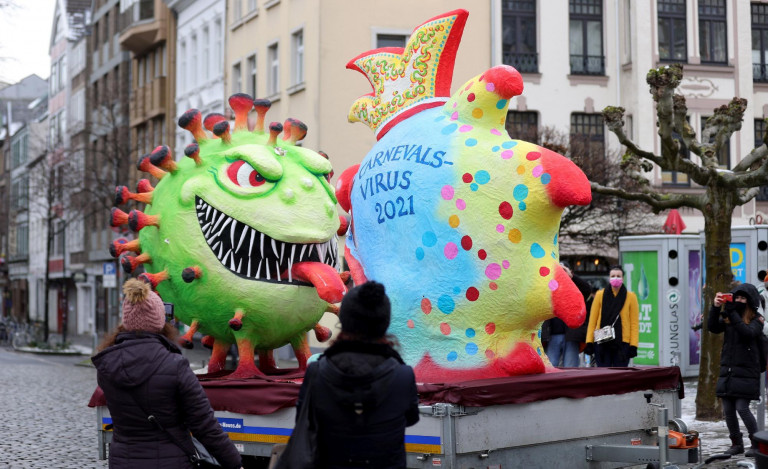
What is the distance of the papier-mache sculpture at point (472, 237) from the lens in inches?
330

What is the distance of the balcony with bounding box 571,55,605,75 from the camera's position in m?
31.0

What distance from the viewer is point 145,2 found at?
1679 inches

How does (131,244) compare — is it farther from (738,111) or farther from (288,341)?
(738,111)

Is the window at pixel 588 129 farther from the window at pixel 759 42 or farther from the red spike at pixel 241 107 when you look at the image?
the red spike at pixel 241 107

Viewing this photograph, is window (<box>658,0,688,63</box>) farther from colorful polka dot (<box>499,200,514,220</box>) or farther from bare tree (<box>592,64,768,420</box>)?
colorful polka dot (<box>499,200,514,220</box>)

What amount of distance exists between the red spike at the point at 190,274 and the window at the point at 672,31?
22810 mm

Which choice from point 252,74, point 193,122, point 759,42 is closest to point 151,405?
point 193,122

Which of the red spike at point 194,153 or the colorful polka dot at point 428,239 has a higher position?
the red spike at point 194,153

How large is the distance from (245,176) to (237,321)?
3.95 feet

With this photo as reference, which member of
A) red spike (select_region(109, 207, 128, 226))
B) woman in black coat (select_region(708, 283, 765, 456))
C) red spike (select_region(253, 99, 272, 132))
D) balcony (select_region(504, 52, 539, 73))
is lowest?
woman in black coat (select_region(708, 283, 765, 456))

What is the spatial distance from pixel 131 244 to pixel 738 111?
7.60 m

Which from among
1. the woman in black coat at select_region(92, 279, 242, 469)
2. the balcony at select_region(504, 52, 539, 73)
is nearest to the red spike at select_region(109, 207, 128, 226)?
the woman in black coat at select_region(92, 279, 242, 469)

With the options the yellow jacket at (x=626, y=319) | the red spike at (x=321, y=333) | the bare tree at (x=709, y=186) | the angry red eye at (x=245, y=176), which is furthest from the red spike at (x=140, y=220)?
the bare tree at (x=709, y=186)

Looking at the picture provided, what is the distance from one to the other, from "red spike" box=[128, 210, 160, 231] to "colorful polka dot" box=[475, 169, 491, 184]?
2968 mm
